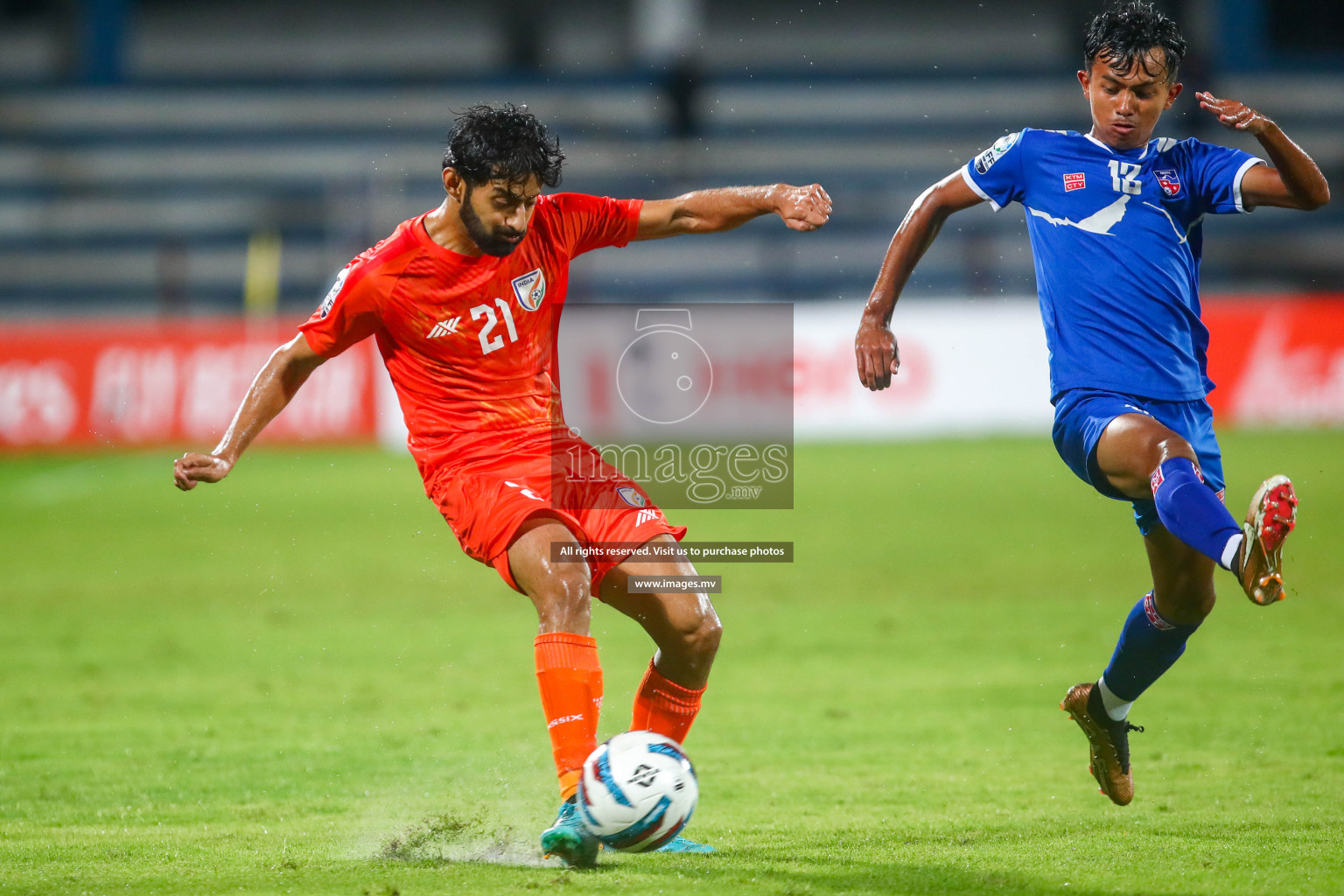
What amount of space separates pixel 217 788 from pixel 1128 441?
3422mm

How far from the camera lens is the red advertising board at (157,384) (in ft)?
55.6

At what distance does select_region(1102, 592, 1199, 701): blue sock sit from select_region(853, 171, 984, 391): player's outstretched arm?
120 cm

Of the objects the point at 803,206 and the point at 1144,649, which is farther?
the point at 1144,649

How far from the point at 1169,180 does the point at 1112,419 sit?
0.83 metres

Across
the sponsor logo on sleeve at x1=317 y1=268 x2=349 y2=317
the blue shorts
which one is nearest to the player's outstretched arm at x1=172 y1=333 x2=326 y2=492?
the sponsor logo on sleeve at x1=317 y1=268 x2=349 y2=317

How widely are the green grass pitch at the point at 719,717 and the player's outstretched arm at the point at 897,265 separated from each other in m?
1.50

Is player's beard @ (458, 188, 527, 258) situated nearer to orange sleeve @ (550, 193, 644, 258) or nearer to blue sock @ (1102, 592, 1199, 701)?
orange sleeve @ (550, 193, 644, 258)

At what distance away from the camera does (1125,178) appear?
4.61 metres

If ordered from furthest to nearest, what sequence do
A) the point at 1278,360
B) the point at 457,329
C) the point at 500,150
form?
the point at 1278,360
the point at 457,329
the point at 500,150

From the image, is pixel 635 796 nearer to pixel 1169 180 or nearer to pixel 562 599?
pixel 562 599

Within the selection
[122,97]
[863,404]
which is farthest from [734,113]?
[122,97]

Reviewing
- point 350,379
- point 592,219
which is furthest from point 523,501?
point 350,379

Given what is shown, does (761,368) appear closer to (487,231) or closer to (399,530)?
(399,530)

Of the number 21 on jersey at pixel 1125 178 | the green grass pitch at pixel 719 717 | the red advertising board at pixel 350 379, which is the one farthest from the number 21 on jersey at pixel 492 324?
the red advertising board at pixel 350 379
